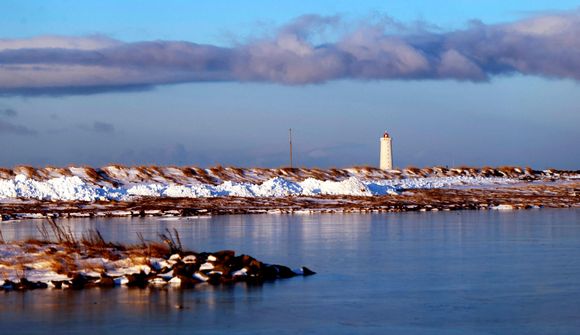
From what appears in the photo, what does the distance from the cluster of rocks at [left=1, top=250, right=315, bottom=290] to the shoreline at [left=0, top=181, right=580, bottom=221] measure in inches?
667

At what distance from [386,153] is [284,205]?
35262 mm

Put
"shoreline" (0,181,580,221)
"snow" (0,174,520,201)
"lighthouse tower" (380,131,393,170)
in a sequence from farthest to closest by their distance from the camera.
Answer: "lighthouse tower" (380,131,393,170)
"snow" (0,174,520,201)
"shoreline" (0,181,580,221)

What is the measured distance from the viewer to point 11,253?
600 inches

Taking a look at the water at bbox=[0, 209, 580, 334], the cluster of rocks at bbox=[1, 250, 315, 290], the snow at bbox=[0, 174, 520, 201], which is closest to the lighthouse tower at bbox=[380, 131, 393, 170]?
the snow at bbox=[0, 174, 520, 201]

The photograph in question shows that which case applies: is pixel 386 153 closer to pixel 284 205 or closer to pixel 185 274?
pixel 284 205

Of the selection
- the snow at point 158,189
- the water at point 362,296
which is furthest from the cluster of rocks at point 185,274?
the snow at point 158,189

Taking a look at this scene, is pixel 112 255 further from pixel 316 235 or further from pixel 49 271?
pixel 316 235

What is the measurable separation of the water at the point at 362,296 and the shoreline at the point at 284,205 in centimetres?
1117

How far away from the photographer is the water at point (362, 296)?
1027 cm

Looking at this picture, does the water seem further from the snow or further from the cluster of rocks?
the snow

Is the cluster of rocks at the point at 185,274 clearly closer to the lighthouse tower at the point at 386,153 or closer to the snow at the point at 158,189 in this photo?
the snow at the point at 158,189

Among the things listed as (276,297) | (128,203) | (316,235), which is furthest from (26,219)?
(276,297)

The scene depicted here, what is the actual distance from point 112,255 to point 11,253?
1714 mm

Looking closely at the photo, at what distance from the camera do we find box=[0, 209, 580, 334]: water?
10.3 meters
